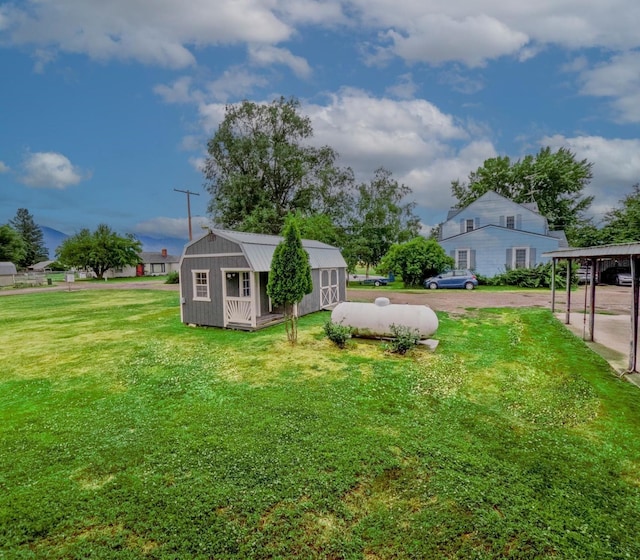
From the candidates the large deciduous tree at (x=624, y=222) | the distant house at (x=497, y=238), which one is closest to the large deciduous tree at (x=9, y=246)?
the distant house at (x=497, y=238)

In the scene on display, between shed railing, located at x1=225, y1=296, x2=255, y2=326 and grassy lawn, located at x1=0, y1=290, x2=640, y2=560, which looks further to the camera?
shed railing, located at x1=225, y1=296, x2=255, y2=326

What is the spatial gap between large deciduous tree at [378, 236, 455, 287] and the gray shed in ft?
46.4

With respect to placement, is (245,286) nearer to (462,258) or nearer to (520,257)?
(462,258)

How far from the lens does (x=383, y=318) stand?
9.03 metres

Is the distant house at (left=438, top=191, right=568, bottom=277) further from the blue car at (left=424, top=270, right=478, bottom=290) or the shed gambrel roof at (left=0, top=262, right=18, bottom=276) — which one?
the shed gambrel roof at (left=0, top=262, right=18, bottom=276)

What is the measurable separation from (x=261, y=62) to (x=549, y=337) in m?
17.1

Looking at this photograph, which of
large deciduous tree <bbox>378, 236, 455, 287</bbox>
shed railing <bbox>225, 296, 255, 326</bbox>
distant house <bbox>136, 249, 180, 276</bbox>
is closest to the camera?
shed railing <bbox>225, 296, 255, 326</bbox>

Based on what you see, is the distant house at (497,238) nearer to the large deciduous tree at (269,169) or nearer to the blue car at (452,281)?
the blue car at (452,281)

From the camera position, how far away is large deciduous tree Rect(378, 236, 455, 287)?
990 inches

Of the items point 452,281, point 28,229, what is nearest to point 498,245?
point 452,281

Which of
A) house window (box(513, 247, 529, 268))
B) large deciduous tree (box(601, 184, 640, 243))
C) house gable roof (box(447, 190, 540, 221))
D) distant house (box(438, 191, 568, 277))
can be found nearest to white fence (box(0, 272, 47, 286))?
distant house (box(438, 191, 568, 277))

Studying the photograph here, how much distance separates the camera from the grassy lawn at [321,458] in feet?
9.33

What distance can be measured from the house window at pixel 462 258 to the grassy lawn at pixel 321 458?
21.9 metres

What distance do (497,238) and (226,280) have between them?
23.5 meters
